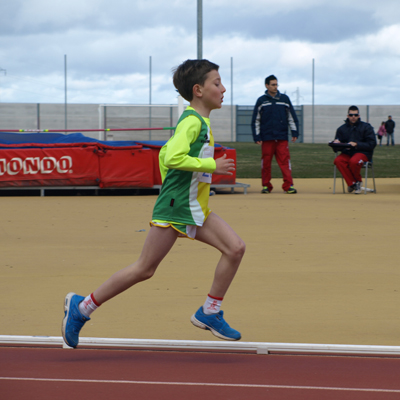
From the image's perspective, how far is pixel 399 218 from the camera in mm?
10273

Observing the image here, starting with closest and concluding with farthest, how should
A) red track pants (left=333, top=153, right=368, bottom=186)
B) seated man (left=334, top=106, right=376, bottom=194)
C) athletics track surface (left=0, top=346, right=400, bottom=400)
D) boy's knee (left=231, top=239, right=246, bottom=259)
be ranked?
athletics track surface (left=0, top=346, right=400, bottom=400)
boy's knee (left=231, top=239, right=246, bottom=259)
red track pants (left=333, top=153, right=368, bottom=186)
seated man (left=334, top=106, right=376, bottom=194)

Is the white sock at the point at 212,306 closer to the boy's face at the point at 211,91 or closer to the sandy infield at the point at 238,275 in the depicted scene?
the sandy infield at the point at 238,275

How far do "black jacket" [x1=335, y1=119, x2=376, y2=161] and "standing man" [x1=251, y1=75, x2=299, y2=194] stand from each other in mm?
1066

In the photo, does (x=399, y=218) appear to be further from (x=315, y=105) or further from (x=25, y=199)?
(x=315, y=105)

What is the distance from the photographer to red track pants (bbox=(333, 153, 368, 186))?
559 inches

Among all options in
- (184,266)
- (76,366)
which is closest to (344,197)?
(184,266)

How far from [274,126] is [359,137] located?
177 cm

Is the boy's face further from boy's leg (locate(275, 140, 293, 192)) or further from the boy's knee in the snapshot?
boy's leg (locate(275, 140, 293, 192))

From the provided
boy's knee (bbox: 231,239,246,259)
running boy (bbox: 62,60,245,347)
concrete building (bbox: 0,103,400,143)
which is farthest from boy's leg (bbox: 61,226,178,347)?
concrete building (bbox: 0,103,400,143)

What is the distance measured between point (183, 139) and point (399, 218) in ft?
22.9

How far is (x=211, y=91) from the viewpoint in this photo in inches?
166

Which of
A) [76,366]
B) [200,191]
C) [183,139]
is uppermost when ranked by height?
[183,139]

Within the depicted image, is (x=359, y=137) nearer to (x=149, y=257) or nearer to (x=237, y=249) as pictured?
(x=237, y=249)

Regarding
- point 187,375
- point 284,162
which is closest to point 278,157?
point 284,162
